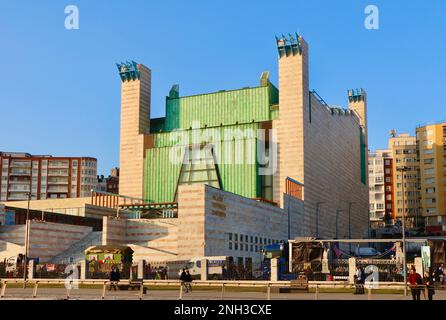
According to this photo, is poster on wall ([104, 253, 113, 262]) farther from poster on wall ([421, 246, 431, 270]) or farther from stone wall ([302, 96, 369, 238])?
stone wall ([302, 96, 369, 238])

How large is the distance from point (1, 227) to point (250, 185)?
39.1 metres

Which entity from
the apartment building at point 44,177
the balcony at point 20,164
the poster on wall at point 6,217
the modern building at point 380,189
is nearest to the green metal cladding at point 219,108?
the poster on wall at point 6,217

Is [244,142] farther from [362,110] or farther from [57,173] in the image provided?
[57,173]

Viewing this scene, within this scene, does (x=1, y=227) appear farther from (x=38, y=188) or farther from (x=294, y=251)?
(x=38, y=188)

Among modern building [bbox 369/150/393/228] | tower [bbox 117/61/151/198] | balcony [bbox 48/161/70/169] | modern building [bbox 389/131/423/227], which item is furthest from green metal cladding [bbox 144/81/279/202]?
modern building [bbox 369/150/393/228]

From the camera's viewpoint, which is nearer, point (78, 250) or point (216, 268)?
point (216, 268)

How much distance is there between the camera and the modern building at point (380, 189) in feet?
554

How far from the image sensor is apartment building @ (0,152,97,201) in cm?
16338

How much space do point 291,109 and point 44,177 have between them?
306ft

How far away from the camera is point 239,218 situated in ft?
244

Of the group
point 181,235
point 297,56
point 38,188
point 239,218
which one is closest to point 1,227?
point 181,235

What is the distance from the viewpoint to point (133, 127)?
108688 mm

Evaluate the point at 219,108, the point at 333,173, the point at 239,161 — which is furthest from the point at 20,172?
the point at 333,173

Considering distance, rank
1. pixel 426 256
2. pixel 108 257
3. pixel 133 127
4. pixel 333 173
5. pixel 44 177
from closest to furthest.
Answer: pixel 426 256, pixel 108 257, pixel 133 127, pixel 333 173, pixel 44 177
